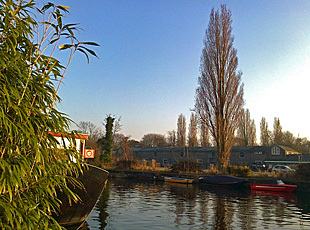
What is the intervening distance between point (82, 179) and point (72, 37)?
6.10 m

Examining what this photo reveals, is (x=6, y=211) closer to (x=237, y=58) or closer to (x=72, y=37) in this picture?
(x=72, y=37)

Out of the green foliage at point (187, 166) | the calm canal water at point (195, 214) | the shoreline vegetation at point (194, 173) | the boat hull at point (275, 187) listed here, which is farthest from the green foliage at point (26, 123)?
the green foliage at point (187, 166)

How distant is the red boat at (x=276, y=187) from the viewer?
23.5 metres

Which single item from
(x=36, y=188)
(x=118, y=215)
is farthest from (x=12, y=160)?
(x=118, y=215)

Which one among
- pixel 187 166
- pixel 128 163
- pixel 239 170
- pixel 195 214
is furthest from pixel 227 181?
pixel 128 163

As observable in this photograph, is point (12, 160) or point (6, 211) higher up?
point (12, 160)

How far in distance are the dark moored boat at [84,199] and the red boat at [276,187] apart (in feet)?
59.2

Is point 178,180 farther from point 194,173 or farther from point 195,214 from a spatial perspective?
point 195,214

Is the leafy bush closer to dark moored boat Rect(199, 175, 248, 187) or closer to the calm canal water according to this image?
dark moored boat Rect(199, 175, 248, 187)

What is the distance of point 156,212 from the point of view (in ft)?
45.5

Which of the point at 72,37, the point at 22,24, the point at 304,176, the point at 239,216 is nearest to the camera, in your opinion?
the point at 22,24

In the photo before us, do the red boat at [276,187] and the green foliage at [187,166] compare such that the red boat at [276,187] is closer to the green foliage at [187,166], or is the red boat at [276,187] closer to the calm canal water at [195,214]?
the calm canal water at [195,214]

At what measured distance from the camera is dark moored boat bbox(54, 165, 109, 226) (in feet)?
31.0

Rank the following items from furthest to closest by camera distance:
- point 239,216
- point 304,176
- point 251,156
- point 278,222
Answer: point 251,156 → point 304,176 → point 239,216 → point 278,222
